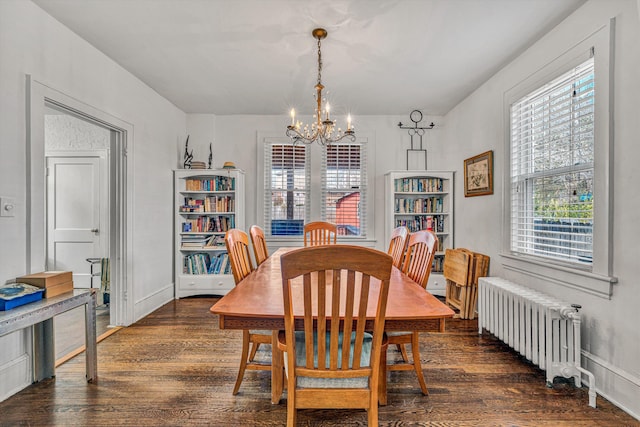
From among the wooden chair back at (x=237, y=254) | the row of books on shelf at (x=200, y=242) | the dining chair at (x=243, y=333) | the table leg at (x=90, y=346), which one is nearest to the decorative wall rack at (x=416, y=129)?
the row of books on shelf at (x=200, y=242)

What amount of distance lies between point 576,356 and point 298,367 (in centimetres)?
189

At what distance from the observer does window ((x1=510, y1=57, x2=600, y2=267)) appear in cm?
216

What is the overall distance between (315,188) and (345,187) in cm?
44

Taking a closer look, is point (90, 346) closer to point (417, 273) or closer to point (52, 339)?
point (52, 339)

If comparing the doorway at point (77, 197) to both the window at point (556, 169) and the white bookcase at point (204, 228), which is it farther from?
the window at point (556, 169)

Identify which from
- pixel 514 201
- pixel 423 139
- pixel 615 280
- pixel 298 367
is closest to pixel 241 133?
pixel 423 139

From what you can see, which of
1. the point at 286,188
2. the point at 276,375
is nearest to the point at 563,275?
the point at 276,375

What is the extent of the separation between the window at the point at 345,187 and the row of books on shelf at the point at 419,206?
53cm

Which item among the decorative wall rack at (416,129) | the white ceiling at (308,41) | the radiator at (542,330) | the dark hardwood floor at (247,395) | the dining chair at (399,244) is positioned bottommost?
the dark hardwood floor at (247,395)

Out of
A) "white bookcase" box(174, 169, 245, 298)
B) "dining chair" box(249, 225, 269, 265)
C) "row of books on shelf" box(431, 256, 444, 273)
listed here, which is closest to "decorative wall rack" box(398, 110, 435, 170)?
"row of books on shelf" box(431, 256, 444, 273)

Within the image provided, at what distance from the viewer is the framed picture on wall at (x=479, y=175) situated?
3.32 metres

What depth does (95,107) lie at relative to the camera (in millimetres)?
2742

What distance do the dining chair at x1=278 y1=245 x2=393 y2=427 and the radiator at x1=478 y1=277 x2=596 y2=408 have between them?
1.48m

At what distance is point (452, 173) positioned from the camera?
13.9 feet
